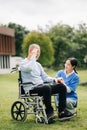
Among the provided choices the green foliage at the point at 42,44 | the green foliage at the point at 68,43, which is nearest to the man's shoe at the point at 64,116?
the green foliage at the point at 42,44

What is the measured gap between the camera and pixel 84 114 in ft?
30.7

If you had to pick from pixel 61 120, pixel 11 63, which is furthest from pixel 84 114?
pixel 11 63

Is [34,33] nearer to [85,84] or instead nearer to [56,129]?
[85,84]

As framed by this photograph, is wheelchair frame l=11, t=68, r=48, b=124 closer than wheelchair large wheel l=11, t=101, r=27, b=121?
Yes

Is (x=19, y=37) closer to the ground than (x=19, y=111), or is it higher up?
higher up

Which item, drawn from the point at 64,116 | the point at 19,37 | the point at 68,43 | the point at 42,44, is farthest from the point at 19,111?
the point at 19,37

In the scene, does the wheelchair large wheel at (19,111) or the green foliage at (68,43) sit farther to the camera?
the green foliage at (68,43)

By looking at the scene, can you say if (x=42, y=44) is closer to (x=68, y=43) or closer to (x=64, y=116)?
(x=68, y=43)

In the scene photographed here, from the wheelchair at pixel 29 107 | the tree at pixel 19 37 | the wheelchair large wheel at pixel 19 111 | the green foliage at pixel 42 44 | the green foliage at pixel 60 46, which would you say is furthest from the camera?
the tree at pixel 19 37

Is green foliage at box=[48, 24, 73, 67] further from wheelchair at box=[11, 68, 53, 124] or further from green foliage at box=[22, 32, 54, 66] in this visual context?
wheelchair at box=[11, 68, 53, 124]

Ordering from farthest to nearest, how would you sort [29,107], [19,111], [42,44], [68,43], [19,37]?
[19,37] < [68,43] < [42,44] < [19,111] < [29,107]

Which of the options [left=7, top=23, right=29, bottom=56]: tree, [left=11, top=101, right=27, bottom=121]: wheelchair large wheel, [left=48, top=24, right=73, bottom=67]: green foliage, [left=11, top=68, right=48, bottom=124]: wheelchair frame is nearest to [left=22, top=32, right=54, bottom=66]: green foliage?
[left=48, top=24, right=73, bottom=67]: green foliage

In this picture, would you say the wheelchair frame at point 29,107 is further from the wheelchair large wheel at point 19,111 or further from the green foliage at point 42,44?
the green foliage at point 42,44

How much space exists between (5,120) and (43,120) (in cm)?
84
